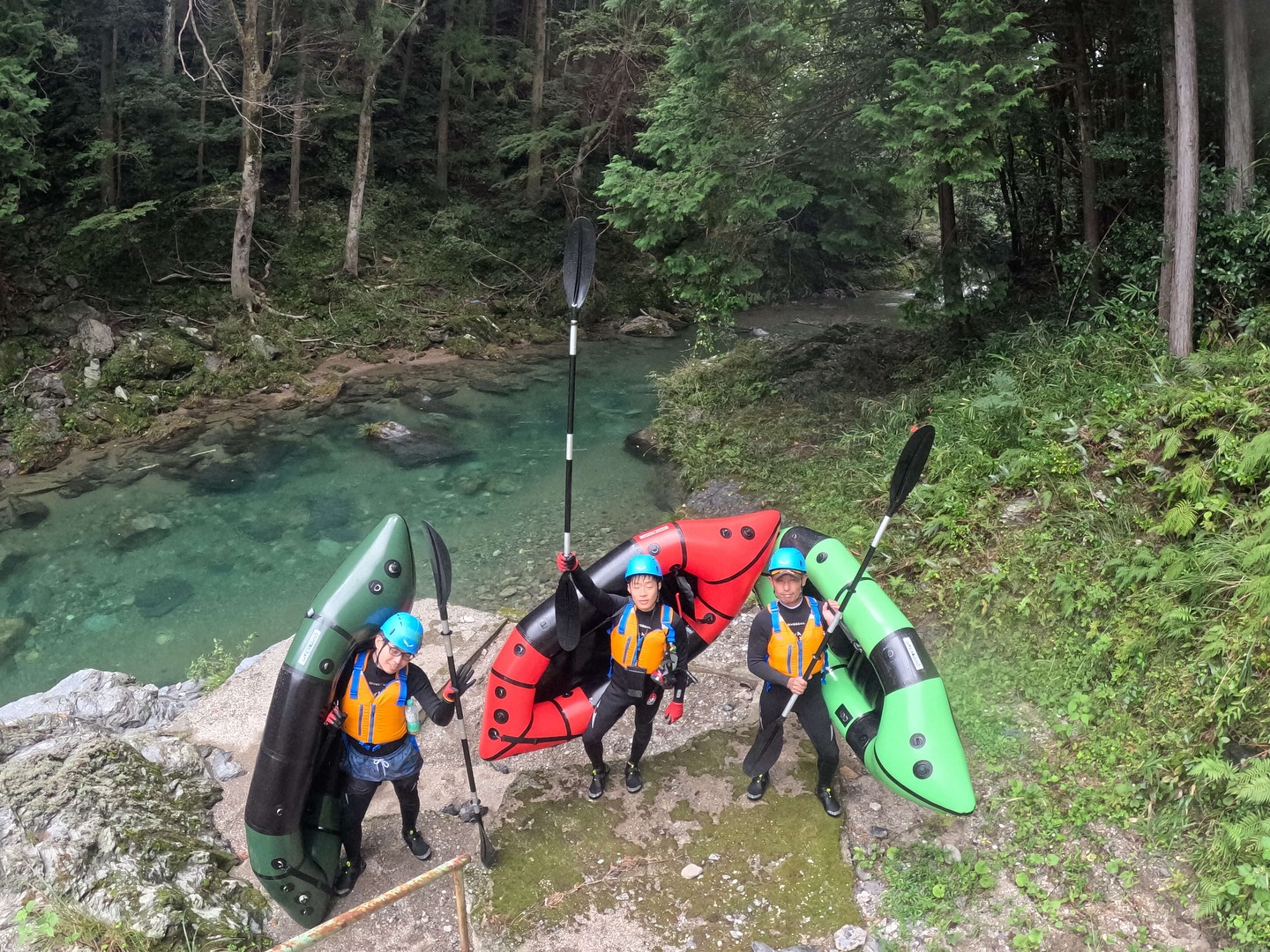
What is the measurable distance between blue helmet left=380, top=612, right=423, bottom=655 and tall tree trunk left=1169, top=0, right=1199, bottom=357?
22.0 feet

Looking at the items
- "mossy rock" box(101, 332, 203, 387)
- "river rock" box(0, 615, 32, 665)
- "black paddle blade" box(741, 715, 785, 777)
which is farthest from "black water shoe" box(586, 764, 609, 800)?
"mossy rock" box(101, 332, 203, 387)

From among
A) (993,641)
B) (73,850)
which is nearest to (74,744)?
(73,850)

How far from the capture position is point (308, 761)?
3.86 meters

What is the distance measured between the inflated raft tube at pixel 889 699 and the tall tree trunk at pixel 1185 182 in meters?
4.06

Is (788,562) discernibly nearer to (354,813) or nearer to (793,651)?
(793,651)

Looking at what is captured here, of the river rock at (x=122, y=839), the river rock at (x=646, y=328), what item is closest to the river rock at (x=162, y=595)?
the river rock at (x=122, y=839)

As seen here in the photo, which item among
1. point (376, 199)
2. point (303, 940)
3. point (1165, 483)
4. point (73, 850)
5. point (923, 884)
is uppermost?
point (376, 199)

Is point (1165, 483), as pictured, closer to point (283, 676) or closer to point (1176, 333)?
point (1176, 333)

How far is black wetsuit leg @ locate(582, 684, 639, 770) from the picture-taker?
4207mm

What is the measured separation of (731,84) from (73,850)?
8.88 meters

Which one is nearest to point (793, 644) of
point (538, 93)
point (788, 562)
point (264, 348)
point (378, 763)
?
point (788, 562)

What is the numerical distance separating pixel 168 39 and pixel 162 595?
38.1 ft

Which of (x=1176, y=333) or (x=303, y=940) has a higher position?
(x=1176, y=333)

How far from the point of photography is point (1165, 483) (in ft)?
16.6
